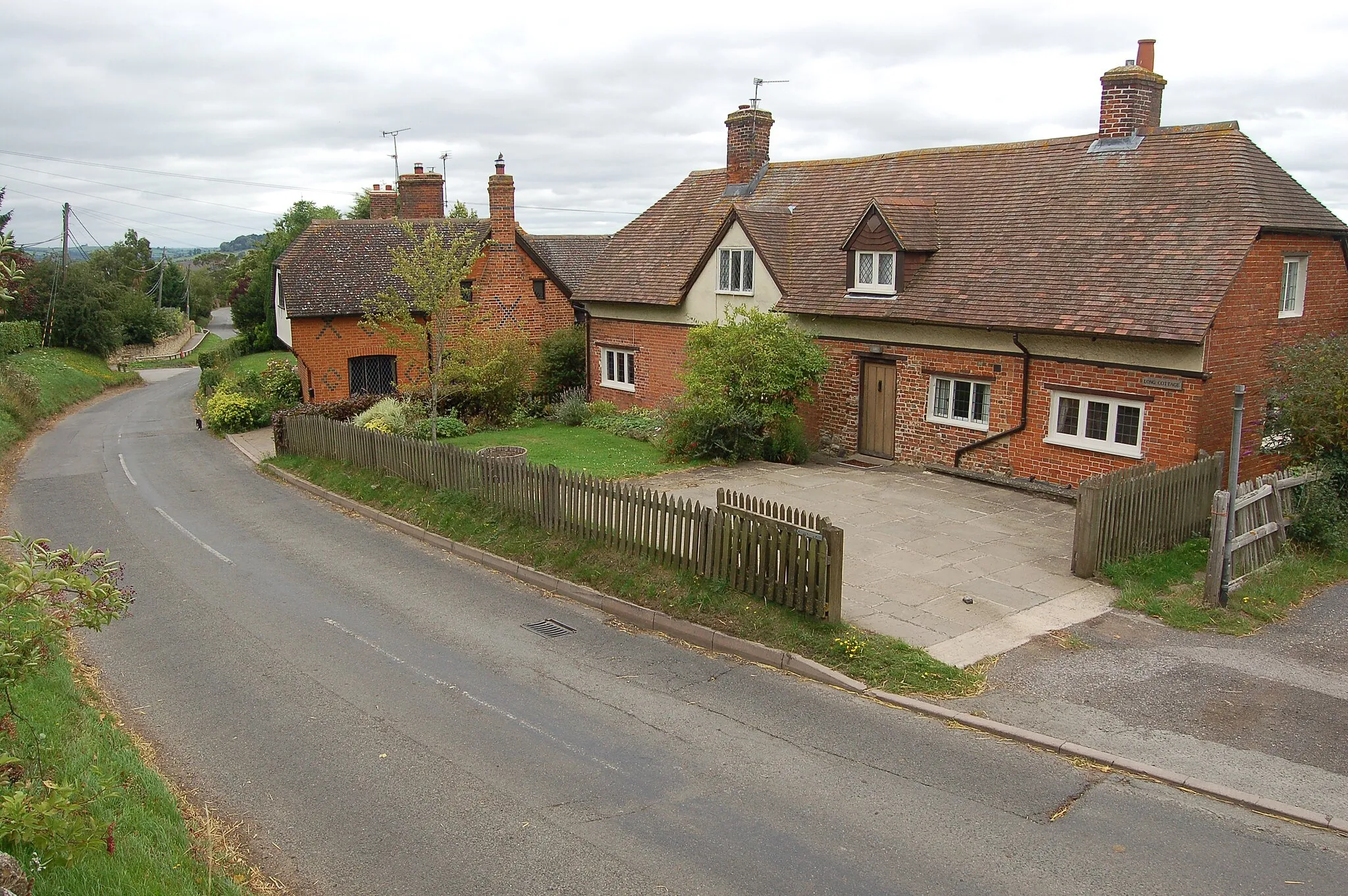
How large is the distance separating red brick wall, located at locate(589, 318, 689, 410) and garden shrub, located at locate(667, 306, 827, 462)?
437 cm

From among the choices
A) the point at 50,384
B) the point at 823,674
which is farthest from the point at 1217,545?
the point at 50,384

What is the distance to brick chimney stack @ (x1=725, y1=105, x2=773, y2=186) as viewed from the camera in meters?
27.4

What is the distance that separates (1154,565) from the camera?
1329 centimetres

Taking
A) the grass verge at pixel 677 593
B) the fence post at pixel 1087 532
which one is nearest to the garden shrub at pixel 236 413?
the grass verge at pixel 677 593

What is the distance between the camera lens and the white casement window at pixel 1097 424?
55.4 ft

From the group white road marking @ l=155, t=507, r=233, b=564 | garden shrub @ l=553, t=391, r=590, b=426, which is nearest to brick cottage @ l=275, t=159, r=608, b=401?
garden shrub @ l=553, t=391, r=590, b=426

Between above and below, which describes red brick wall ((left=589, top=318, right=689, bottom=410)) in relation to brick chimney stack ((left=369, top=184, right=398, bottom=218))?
below

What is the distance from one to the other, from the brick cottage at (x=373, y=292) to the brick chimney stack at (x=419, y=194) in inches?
35.0

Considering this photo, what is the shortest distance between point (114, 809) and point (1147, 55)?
2150 cm

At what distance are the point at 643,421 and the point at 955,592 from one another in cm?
1384

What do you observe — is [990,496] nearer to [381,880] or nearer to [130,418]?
[381,880]

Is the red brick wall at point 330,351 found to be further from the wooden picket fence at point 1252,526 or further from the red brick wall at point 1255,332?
the wooden picket fence at point 1252,526

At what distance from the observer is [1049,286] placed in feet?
59.2

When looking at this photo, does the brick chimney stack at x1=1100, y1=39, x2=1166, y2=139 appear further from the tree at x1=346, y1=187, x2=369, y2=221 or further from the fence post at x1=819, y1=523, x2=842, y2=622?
the tree at x1=346, y1=187, x2=369, y2=221
